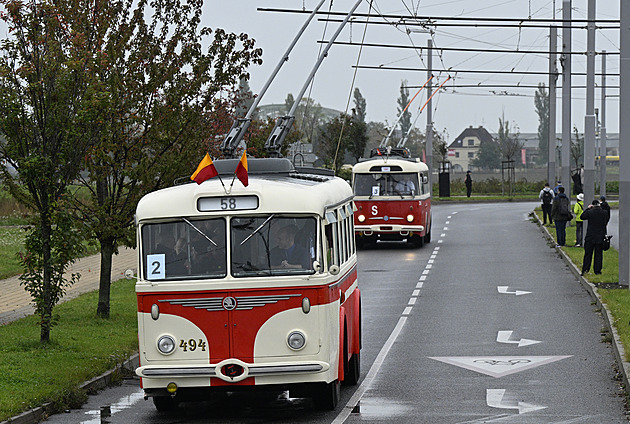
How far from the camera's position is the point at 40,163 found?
14102 millimetres

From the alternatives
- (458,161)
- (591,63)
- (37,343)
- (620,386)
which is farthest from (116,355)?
(458,161)

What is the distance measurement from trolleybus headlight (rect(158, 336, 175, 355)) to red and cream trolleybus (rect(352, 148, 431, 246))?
2451 centimetres

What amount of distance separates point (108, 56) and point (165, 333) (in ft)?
23.6

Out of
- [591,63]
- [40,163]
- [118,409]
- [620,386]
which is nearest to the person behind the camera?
[118,409]

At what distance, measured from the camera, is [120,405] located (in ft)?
39.9

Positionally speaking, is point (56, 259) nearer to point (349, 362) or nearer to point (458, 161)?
point (349, 362)

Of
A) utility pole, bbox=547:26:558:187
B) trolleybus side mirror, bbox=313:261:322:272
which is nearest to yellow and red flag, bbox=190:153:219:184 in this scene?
trolleybus side mirror, bbox=313:261:322:272

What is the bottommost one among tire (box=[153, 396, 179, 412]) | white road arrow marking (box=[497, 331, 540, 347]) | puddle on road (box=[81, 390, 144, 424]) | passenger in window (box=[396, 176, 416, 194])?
white road arrow marking (box=[497, 331, 540, 347])

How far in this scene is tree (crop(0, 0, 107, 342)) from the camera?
14.3 m

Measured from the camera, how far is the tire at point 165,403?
11.6 meters

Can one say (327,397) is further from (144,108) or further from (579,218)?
(579,218)

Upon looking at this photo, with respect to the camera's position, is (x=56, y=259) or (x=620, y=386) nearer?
(x=620, y=386)

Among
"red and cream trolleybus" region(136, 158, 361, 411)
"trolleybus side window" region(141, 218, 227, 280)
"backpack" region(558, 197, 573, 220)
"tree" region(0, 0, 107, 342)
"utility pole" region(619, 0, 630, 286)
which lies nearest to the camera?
"red and cream trolleybus" region(136, 158, 361, 411)

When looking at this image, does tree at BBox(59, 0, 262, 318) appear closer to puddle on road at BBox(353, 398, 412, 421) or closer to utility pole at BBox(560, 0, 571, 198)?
puddle on road at BBox(353, 398, 412, 421)
